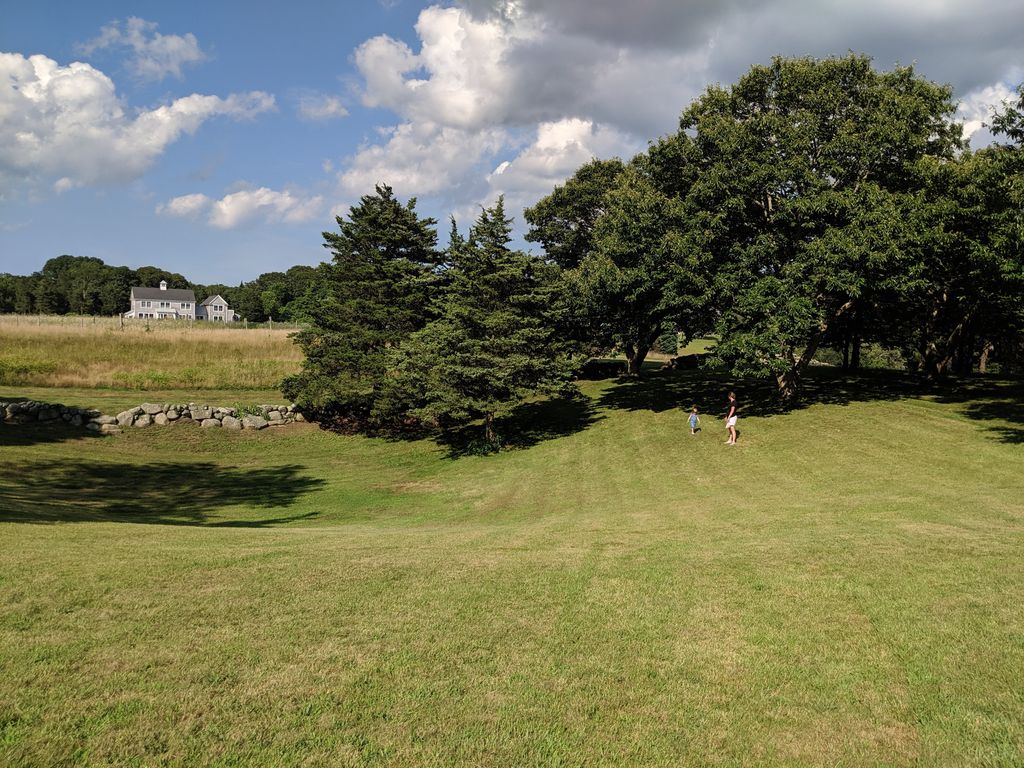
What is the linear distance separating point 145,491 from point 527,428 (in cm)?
1808

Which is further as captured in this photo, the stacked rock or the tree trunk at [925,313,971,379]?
the tree trunk at [925,313,971,379]

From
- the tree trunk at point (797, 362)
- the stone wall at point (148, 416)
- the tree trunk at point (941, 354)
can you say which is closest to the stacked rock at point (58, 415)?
the stone wall at point (148, 416)

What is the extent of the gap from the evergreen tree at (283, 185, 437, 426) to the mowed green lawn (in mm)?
16660

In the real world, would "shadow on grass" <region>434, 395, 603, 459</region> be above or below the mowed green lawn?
below

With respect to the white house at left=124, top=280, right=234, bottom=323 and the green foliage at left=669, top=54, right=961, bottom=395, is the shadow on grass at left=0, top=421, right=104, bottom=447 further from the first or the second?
the white house at left=124, top=280, right=234, bottom=323

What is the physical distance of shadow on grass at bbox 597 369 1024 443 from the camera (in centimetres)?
2803

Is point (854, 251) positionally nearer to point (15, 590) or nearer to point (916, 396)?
point (916, 396)

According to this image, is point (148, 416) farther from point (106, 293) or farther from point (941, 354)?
point (106, 293)

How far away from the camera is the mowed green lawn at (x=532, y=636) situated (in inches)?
199

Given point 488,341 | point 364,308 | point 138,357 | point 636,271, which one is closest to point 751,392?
point 636,271

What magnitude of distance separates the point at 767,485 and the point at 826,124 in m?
19.0

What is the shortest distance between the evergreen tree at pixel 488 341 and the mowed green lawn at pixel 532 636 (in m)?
11.2

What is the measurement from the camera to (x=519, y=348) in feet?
92.8

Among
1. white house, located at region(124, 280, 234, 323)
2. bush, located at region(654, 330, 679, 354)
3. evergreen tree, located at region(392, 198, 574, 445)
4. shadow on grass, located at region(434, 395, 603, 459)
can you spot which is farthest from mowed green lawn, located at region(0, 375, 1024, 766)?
white house, located at region(124, 280, 234, 323)
